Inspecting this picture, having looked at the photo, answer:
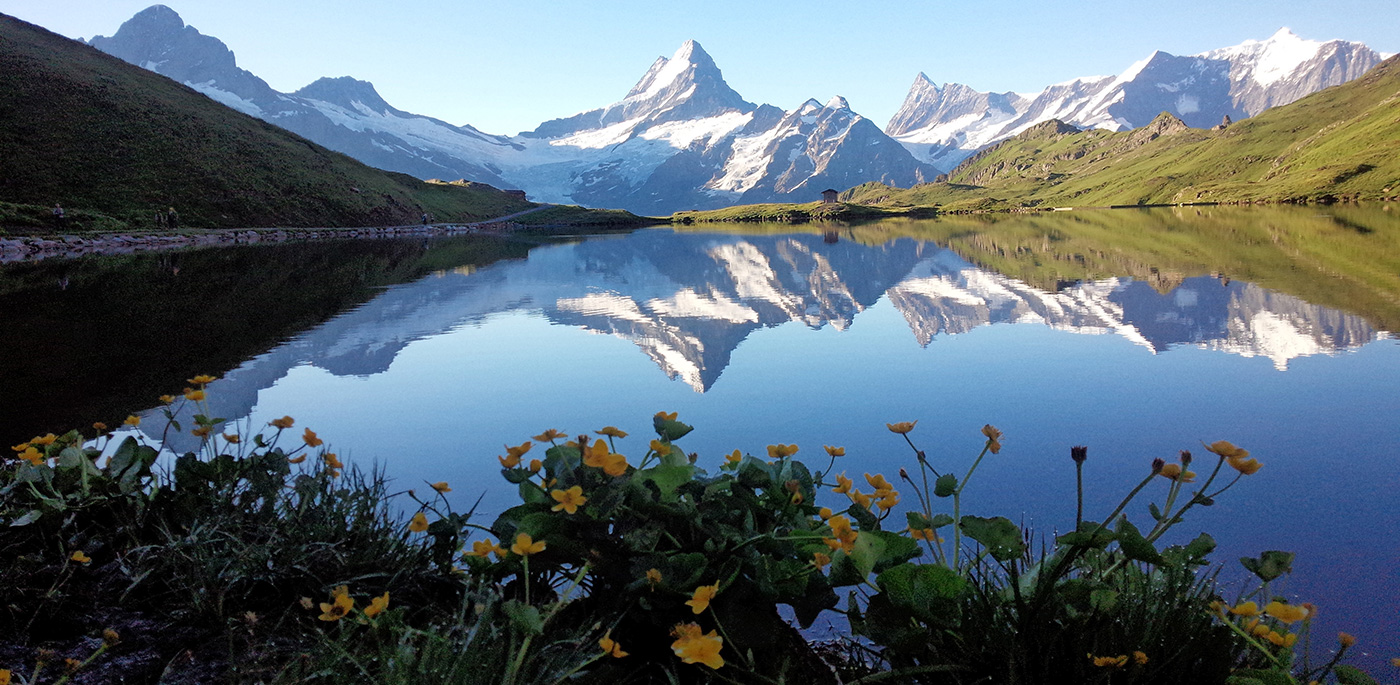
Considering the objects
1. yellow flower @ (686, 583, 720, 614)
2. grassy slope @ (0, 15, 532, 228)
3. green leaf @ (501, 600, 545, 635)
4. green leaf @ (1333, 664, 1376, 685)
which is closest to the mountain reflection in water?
green leaf @ (501, 600, 545, 635)

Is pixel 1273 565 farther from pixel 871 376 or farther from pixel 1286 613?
pixel 871 376

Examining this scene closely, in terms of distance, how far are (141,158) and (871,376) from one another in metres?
93.1

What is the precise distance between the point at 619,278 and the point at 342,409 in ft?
64.4

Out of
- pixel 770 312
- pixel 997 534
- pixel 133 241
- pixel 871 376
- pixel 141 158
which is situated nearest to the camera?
pixel 997 534

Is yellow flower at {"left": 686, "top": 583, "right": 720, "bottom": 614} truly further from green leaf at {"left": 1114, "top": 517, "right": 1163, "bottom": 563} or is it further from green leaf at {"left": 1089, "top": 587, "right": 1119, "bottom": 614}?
green leaf at {"left": 1114, "top": 517, "right": 1163, "bottom": 563}

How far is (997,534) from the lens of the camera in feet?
9.51

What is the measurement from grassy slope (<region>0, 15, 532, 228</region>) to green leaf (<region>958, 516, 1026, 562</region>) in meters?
69.0

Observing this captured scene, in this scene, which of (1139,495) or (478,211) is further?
(478,211)

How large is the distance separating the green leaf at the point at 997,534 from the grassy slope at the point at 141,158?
69011 mm

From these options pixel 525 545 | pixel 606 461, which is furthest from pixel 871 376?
pixel 525 545

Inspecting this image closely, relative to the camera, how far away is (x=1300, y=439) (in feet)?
22.3

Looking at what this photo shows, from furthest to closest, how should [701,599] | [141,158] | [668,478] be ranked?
1. [141,158]
2. [668,478]
3. [701,599]

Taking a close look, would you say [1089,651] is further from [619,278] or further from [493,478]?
[619,278]

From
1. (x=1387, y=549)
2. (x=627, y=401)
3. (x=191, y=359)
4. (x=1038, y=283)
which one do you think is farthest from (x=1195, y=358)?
(x=191, y=359)
